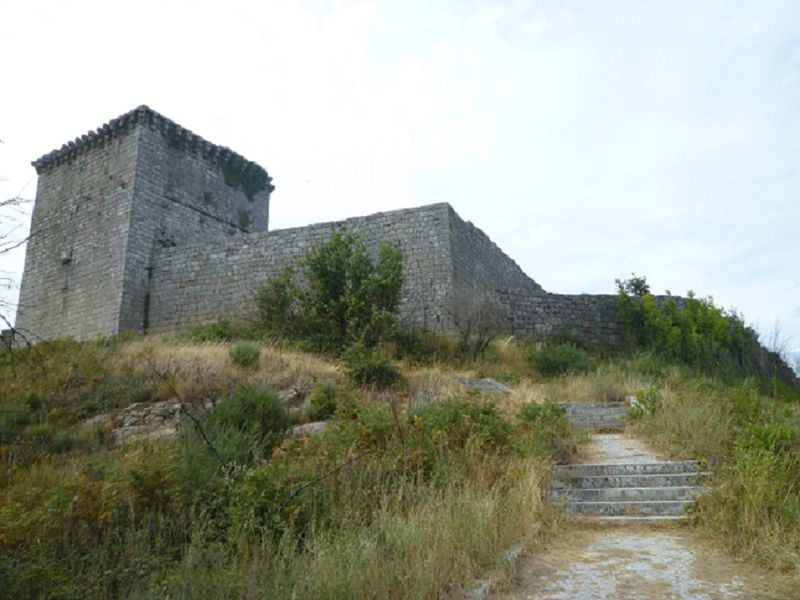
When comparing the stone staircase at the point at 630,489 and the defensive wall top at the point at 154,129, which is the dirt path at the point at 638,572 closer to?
the stone staircase at the point at 630,489

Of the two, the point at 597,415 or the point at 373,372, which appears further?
the point at 373,372

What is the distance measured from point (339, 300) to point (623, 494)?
30.3 ft

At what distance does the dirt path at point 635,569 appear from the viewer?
3729 mm

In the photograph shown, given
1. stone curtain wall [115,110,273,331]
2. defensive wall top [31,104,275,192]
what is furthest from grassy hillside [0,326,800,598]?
defensive wall top [31,104,275,192]

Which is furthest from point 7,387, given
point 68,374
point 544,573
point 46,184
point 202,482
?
point 46,184

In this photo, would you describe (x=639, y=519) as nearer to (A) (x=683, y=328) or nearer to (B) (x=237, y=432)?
(B) (x=237, y=432)

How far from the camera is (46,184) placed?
70.7ft

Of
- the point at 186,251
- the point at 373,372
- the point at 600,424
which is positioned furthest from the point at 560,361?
the point at 186,251

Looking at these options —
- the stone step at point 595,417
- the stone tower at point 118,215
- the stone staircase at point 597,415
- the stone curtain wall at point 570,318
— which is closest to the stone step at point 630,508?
the stone staircase at point 597,415

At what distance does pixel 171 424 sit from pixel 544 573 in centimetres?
605

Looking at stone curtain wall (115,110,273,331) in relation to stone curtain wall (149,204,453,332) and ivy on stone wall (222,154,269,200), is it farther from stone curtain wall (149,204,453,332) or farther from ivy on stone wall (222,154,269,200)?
stone curtain wall (149,204,453,332)

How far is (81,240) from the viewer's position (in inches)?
770

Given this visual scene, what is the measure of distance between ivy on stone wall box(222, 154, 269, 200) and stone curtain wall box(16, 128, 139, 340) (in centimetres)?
334

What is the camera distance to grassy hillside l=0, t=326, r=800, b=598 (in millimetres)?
3936
